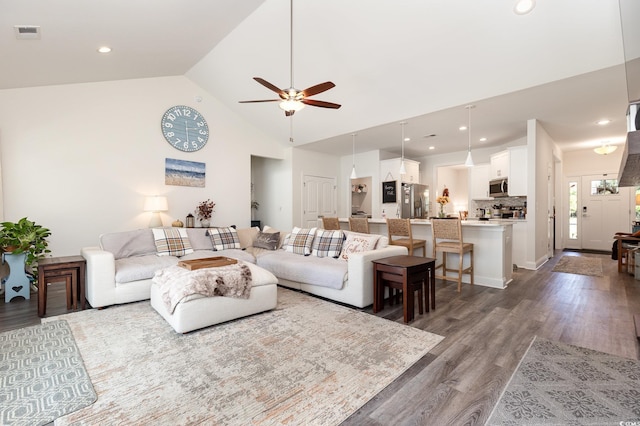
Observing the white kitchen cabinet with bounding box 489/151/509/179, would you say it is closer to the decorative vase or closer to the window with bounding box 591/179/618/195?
the window with bounding box 591/179/618/195

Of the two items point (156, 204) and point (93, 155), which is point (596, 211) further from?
point (93, 155)

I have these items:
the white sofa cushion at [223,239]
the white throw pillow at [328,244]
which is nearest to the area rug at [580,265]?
the white throw pillow at [328,244]

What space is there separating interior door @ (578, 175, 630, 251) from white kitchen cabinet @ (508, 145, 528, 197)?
3.96 metres

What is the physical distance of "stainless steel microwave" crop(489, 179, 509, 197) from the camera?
6.19 m

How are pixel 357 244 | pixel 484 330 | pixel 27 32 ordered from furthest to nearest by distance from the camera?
1. pixel 357 244
2. pixel 27 32
3. pixel 484 330

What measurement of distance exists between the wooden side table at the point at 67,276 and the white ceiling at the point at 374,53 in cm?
232

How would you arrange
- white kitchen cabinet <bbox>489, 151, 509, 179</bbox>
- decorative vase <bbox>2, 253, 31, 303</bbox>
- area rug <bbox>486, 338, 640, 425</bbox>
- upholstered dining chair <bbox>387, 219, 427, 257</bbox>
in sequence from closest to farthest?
area rug <bbox>486, 338, 640, 425</bbox>, decorative vase <bbox>2, 253, 31, 303</bbox>, upholstered dining chair <bbox>387, 219, 427, 257</bbox>, white kitchen cabinet <bbox>489, 151, 509, 179</bbox>

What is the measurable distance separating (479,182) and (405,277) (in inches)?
203

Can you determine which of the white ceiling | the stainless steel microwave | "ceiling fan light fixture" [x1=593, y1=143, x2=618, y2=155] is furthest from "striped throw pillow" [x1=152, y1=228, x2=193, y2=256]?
"ceiling fan light fixture" [x1=593, y1=143, x2=618, y2=155]

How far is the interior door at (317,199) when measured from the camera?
7.57m

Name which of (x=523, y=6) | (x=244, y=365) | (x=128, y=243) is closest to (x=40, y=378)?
(x=244, y=365)

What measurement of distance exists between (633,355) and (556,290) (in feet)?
6.60

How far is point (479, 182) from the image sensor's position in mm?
7090

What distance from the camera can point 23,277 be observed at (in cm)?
378
